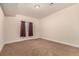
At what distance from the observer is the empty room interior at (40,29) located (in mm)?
3053

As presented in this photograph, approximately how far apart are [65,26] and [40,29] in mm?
2660

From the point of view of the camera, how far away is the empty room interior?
3053mm

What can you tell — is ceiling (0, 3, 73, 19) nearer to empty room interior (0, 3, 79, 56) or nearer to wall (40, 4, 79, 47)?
empty room interior (0, 3, 79, 56)

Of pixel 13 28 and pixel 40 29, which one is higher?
pixel 13 28

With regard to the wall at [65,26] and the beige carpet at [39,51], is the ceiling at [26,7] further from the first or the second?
the beige carpet at [39,51]

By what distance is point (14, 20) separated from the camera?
4.65 m

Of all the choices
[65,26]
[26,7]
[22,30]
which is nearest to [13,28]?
[22,30]

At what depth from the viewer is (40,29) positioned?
6.45m

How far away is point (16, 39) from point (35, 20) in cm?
208

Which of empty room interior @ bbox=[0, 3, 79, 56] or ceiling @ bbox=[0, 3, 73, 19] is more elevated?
ceiling @ bbox=[0, 3, 73, 19]

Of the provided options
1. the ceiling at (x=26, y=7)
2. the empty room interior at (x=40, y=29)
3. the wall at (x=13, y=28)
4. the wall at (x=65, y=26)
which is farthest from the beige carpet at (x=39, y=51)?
the ceiling at (x=26, y=7)

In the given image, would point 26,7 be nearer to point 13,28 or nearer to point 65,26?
point 13,28

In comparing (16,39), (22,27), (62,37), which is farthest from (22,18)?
(62,37)

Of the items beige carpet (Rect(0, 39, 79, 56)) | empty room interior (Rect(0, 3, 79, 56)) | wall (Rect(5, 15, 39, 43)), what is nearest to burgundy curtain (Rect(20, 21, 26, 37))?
empty room interior (Rect(0, 3, 79, 56))
